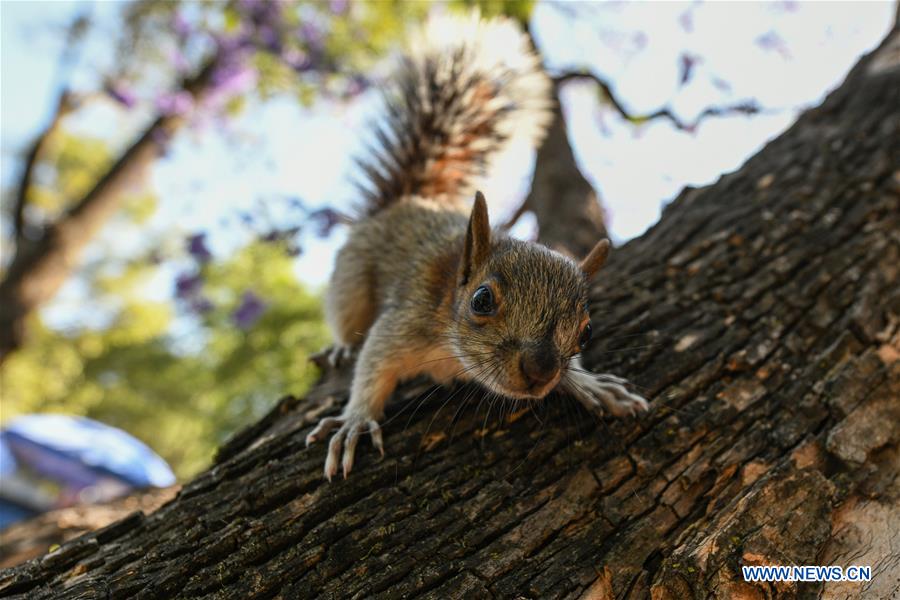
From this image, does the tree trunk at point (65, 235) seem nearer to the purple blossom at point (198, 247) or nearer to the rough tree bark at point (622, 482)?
the purple blossom at point (198, 247)

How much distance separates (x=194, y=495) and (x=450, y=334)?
1.25 meters

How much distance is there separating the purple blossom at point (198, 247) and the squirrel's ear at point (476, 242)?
4126mm

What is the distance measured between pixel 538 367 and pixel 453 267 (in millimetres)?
1042

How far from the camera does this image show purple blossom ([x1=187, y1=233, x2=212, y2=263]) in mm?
5914

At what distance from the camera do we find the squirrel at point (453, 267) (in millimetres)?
2375

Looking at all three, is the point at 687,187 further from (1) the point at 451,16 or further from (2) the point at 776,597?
(2) the point at 776,597

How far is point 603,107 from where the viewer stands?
19.8 ft

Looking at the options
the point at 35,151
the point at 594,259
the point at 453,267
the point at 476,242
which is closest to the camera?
the point at 476,242

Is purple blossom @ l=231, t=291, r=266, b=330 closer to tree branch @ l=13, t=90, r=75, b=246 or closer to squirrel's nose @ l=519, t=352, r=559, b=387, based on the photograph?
squirrel's nose @ l=519, t=352, r=559, b=387

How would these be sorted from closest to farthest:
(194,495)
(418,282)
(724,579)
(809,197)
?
(724,579) < (194,495) < (418,282) < (809,197)

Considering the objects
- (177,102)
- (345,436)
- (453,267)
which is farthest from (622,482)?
(177,102)

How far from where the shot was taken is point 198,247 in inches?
233

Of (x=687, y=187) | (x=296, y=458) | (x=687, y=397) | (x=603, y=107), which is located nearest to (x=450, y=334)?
(x=296, y=458)

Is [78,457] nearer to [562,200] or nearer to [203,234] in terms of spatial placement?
[203,234]
